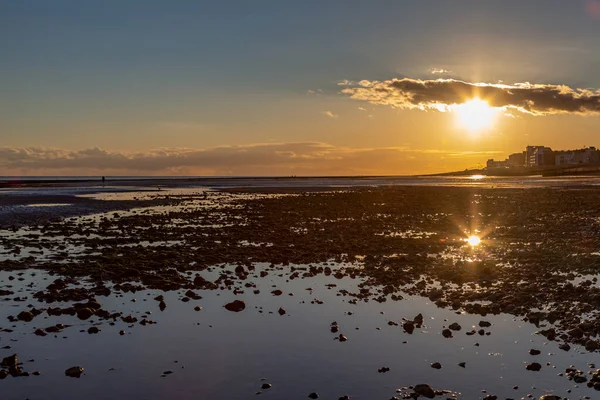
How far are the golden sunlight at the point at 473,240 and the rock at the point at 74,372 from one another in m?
21.0

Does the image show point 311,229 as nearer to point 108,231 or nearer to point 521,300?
point 108,231

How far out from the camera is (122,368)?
1044 cm

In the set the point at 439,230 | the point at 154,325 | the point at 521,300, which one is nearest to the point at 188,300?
the point at 154,325

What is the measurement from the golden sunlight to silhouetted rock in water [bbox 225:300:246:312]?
50.9 feet

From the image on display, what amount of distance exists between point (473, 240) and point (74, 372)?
2300cm

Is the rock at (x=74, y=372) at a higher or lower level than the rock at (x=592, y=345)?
lower

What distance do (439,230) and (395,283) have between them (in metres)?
15.9

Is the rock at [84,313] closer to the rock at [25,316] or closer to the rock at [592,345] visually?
the rock at [25,316]

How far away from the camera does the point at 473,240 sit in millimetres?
28359

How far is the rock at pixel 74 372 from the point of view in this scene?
10.0 meters

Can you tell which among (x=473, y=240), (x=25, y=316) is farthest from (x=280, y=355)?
(x=473, y=240)

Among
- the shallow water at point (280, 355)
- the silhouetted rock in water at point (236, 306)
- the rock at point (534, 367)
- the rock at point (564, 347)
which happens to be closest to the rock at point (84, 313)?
the shallow water at point (280, 355)

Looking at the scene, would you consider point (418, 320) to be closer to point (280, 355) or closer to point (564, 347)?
point (564, 347)

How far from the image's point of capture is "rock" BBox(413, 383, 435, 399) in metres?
9.09
